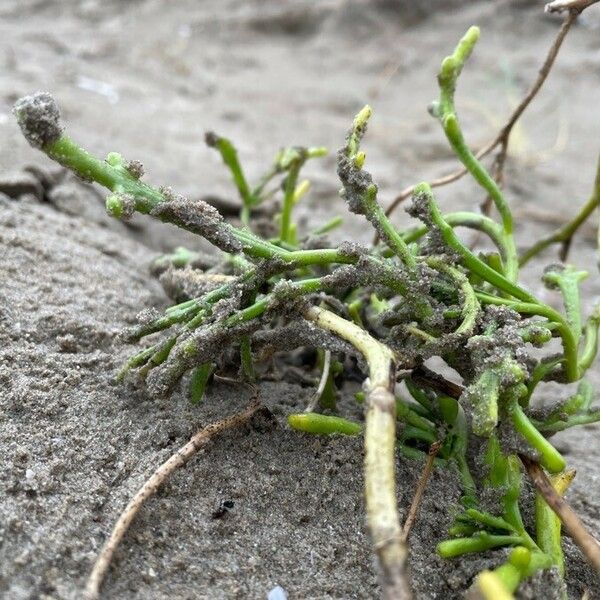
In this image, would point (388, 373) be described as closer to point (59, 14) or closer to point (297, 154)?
point (297, 154)

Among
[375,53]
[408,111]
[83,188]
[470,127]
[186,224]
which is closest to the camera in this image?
[186,224]

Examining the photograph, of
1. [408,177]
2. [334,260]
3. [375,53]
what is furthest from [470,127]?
[334,260]

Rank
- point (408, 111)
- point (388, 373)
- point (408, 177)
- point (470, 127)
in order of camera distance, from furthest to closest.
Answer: point (408, 111)
point (470, 127)
point (408, 177)
point (388, 373)

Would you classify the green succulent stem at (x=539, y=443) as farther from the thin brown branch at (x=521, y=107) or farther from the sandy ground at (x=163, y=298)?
the thin brown branch at (x=521, y=107)

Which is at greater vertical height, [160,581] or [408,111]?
[408,111]

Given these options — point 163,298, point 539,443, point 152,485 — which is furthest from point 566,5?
point 152,485

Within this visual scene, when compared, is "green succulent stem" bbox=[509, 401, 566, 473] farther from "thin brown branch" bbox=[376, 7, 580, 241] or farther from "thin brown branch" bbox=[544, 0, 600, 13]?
"thin brown branch" bbox=[544, 0, 600, 13]

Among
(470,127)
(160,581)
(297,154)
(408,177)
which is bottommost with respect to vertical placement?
(160,581)

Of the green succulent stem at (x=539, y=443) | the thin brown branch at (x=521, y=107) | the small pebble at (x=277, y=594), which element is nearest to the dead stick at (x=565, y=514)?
the green succulent stem at (x=539, y=443)

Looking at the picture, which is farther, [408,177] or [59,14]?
[59,14]
